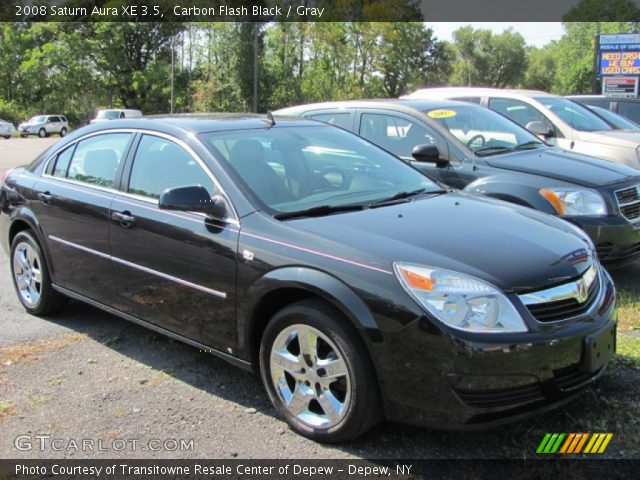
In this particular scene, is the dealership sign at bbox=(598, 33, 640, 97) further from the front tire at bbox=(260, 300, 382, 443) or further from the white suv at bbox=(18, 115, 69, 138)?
the white suv at bbox=(18, 115, 69, 138)

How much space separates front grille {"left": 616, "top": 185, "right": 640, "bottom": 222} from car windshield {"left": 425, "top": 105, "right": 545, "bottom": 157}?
46.7 inches

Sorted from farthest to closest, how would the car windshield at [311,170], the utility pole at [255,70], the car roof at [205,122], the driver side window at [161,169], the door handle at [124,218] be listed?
the utility pole at [255,70] → the car roof at [205,122] → the door handle at [124,218] → the driver side window at [161,169] → the car windshield at [311,170]

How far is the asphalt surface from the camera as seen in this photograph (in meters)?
3.13

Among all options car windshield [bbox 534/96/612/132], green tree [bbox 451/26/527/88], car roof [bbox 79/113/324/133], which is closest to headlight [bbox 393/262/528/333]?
car roof [bbox 79/113/324/133]

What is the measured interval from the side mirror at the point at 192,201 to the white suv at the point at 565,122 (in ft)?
19.3

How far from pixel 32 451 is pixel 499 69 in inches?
3978

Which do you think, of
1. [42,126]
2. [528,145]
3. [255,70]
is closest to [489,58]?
[255,70]

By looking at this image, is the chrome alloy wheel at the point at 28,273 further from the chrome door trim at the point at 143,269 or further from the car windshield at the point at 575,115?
the car windshield at the point at 575,115

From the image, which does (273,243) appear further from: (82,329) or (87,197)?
(82,329)

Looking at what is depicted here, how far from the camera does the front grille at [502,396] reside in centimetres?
274

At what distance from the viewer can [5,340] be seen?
15.3ft

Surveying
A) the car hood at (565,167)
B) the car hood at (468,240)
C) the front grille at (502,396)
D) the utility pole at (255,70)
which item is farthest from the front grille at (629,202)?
the utility pole at (255,70)

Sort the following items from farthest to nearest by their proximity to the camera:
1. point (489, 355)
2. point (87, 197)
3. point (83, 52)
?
point (83, 52)
point (87, 197)
point (489, 355)

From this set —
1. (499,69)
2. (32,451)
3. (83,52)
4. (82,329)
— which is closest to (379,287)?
(32,451)
